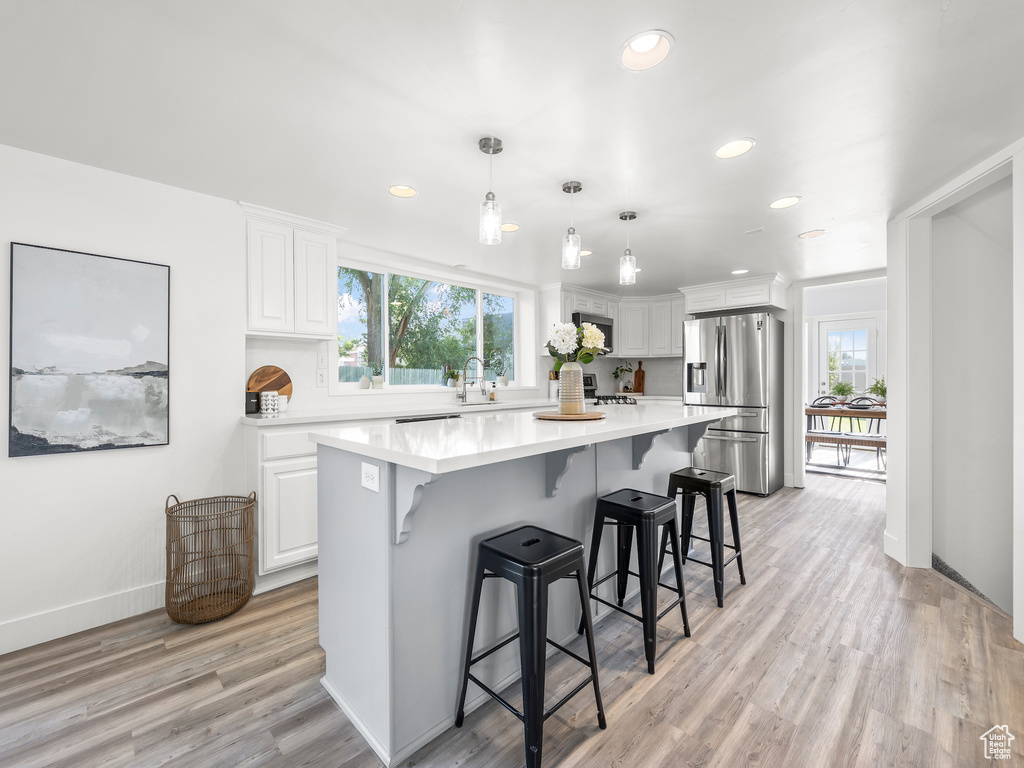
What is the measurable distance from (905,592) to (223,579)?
153 inches

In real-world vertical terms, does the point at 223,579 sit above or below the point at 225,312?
below

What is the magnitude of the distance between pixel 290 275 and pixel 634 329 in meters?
4.39

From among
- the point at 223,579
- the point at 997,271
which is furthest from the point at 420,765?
the point at 997,271

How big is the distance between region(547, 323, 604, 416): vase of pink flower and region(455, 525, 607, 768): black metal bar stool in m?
0.75

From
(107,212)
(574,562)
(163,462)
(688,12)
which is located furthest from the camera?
(163,462)

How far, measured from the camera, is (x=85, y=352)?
2.29 metres

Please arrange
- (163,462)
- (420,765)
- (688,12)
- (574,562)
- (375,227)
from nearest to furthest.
Result: (688,12), (420,765), (574,562), (163,462), (375,227)

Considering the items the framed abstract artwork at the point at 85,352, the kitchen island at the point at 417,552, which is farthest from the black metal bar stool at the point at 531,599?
the framed abstract artwork at the point at 85,352

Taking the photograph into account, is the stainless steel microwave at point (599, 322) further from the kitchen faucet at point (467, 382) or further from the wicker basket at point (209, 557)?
the wicker basket at point (209, 557)

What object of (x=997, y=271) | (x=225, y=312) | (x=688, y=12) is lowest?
(x=225, y=312)

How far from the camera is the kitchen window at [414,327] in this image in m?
3.92

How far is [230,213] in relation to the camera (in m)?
2.78

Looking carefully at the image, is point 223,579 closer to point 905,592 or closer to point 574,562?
point 574,562

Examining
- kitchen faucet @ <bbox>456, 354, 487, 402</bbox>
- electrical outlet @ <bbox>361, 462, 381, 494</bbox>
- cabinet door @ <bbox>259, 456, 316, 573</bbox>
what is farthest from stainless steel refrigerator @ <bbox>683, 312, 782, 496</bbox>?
electrical outlet @ <bbox>361, 462, 381, 494</bbox>
